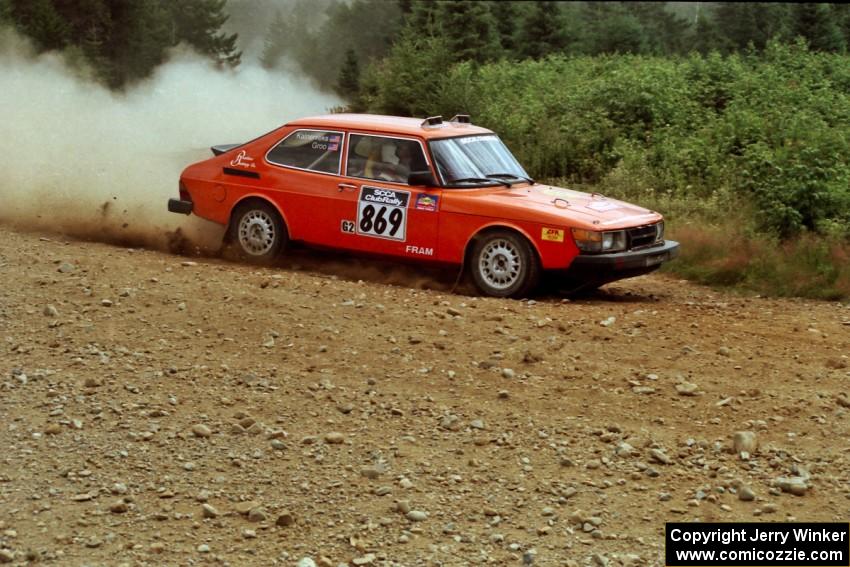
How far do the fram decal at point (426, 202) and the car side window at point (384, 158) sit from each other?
10.9 inches

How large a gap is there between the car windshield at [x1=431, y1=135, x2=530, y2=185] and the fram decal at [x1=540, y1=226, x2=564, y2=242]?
1.07 meters

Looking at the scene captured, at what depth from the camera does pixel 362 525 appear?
5.82 m

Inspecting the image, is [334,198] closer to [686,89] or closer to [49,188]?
[49,188]

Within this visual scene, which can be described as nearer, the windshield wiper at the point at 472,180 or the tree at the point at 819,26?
the windshield wiper at the point at 472,180

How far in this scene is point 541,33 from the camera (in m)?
39.2

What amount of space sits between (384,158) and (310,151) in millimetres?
822

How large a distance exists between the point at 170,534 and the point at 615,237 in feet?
19.8

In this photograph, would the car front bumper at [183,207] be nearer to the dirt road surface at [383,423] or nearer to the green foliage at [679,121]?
the dirt road surface at [383,423]

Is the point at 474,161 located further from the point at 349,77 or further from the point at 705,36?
the point at 705,36

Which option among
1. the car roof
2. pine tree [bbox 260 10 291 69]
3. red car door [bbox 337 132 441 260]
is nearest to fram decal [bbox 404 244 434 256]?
red car door [bbox 337 132 441 260]

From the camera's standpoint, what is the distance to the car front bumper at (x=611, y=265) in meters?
10.5

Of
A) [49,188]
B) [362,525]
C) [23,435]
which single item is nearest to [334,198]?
[49,188]

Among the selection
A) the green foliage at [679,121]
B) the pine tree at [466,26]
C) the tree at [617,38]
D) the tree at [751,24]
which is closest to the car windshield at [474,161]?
the green foliage at [679,121]

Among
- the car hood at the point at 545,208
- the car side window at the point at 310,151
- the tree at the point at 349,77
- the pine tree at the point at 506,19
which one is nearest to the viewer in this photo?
the car hood at the point at 545,208
